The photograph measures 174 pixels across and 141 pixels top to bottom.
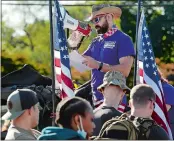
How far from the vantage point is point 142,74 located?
775 cm

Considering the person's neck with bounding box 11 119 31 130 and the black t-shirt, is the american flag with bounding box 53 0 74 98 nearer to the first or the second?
the black t-shirt

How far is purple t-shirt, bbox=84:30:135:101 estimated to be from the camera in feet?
25.4

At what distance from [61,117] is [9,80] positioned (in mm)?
3334

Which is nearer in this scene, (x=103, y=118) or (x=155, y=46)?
(x=103, y=118)

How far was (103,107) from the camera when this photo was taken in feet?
21.8

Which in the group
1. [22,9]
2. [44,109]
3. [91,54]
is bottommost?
[22,9]

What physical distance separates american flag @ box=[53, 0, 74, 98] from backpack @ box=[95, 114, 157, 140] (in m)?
1.64

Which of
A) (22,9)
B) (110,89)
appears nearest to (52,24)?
(110,89)

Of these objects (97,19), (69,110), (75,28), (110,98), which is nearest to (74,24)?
(75,28)

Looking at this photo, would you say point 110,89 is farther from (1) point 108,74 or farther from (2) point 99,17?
(2) point 99,17

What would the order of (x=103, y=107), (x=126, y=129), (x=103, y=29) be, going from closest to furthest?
(x=126, y=129) < (x=103, y=107) < (x=103, y=29)

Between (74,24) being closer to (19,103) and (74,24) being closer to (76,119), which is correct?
(19,103)

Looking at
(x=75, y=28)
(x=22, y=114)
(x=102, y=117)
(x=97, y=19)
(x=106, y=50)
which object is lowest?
(x=102, y=117)

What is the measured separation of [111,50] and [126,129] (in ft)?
6.76
